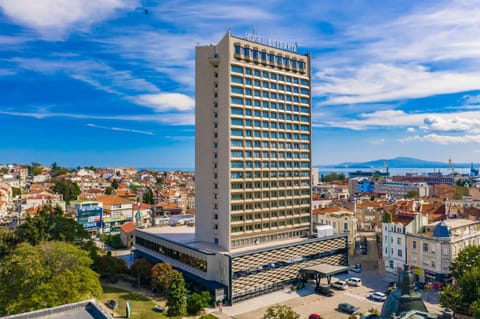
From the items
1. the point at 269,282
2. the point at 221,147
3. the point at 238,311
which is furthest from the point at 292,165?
the point at 238,311

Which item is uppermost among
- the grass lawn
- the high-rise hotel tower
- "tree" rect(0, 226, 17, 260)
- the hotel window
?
the hotel window

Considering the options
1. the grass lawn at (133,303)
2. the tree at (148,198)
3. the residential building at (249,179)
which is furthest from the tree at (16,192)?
the grass lawn at (133,303)

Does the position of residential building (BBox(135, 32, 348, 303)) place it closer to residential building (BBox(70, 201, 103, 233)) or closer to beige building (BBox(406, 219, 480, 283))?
beige building (BBox(406, 219, 480, 283))

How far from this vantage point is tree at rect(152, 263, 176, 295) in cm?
6153

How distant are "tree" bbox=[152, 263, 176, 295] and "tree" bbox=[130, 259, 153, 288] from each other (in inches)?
199

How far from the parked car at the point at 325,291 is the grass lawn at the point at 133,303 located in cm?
2696

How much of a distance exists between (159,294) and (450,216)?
77621 mm

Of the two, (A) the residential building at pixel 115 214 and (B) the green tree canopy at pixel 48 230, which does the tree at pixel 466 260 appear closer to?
(B) the green tree canopy at pixel 48 230

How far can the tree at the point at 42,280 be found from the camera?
4450cm

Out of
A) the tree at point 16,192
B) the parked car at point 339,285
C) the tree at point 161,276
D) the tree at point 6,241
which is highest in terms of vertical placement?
the tree at point 16,192

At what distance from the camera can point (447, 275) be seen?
6569 centimetres

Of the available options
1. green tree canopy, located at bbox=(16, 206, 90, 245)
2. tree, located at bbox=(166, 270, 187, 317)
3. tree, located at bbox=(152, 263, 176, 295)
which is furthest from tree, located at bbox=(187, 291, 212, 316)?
green tree canopy, located at bbox=(16, 206, 90, 245)

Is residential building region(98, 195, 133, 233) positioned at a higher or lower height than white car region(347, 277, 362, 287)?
higher

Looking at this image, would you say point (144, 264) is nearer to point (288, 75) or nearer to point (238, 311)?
point (238, 311)
